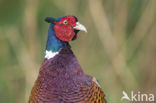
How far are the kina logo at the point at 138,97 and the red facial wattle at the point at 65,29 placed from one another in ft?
7.38

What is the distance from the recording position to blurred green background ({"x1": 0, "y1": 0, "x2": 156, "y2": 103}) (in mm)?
5141

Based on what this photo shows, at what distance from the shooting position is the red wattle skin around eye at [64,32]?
3064mm

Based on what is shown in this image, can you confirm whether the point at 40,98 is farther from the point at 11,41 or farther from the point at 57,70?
the point at 11,41

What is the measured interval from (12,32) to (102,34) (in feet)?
4.07

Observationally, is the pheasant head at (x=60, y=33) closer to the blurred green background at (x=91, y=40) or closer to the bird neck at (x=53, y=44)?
the bird neck at (x=53, y=44)

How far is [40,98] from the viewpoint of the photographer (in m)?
3.05

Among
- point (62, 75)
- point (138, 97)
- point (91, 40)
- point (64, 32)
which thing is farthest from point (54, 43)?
point (138, 97)

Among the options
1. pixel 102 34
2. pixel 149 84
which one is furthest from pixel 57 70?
pixel 149 84

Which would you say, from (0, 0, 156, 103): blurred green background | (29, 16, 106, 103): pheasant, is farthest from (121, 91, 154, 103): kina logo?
(29, 16, 106, 103): pheasant

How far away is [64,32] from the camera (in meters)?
3.07

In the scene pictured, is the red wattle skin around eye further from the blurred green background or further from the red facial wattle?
the blurred green background

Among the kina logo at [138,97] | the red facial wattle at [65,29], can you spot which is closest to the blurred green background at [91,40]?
the kina logo at [138,97]

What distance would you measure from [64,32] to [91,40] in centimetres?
247

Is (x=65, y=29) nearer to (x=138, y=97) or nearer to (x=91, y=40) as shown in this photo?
(x=91, y=40)
